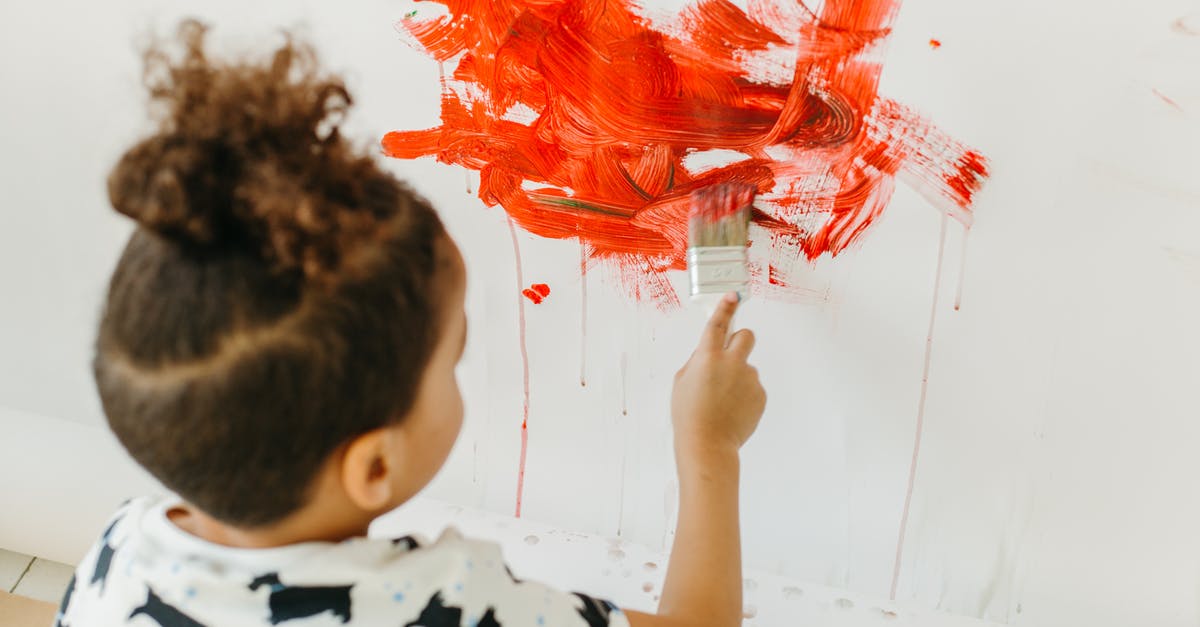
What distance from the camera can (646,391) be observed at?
811mm

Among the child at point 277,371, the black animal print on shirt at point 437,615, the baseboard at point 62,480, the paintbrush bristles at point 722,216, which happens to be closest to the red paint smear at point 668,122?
the paintbrush bristles at point 722,216

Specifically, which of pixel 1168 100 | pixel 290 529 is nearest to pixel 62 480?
pixel 290 529

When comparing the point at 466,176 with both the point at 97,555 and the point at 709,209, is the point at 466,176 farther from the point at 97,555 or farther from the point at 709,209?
A: the point at 97,555

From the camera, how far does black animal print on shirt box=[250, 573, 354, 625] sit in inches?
19.0

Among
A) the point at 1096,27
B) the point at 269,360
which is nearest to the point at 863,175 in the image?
the point at 1096,27

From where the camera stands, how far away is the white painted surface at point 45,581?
118cm

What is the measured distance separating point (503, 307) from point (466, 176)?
0.42ft

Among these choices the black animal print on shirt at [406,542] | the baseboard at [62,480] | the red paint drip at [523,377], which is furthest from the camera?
the baseboard at [62,480]

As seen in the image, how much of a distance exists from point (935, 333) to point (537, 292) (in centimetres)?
34

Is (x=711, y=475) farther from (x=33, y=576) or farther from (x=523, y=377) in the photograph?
(x=33, y=576)

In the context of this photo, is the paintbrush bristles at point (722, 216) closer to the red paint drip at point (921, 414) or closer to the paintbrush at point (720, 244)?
the paintbrush at point (720, 244)

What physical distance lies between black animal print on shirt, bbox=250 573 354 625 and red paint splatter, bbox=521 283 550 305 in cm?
37

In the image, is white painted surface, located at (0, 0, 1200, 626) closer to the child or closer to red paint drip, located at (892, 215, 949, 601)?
red paint drip, located at (892, 215, 949, 601)

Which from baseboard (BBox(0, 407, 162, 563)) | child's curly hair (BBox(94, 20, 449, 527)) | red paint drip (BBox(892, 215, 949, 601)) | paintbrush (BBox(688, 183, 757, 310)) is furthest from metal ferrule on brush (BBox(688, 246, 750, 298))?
baseboard (BBox(0, 407, 162, 563))
